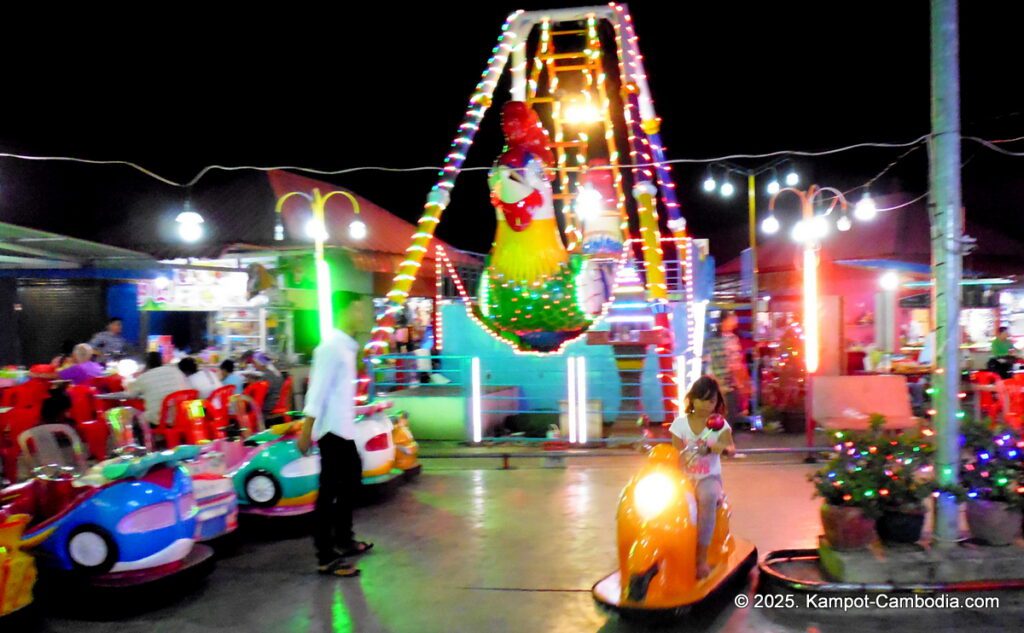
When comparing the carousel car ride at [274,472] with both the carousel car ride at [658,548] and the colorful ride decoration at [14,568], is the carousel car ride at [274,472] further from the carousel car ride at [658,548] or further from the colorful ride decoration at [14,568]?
the carousel car ride at [658,548]

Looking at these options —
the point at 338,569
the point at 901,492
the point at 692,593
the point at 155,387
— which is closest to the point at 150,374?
the point at 155,387

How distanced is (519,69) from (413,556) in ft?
30.5

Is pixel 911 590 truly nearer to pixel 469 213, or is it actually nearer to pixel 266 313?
pixel 266 313

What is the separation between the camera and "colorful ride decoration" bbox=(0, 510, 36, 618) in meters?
4.70

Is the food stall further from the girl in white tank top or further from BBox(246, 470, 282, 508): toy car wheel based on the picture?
the girl in white tank top

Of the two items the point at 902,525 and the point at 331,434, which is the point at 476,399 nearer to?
the point at 331,434

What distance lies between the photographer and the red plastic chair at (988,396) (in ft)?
36.5

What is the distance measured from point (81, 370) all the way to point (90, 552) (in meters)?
7.00

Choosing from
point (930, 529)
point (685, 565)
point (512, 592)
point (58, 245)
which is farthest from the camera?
point (58, 245)

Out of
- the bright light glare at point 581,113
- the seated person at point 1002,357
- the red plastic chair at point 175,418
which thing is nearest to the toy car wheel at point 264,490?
the red plastic chair at point 175,418

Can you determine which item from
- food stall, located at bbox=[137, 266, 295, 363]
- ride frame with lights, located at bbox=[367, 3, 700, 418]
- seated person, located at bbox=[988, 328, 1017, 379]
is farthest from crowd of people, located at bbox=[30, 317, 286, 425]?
seated person, located at bbox=[988, 328, 1017, 379]

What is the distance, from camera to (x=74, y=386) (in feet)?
34.9

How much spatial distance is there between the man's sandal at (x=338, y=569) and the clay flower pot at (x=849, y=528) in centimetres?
335

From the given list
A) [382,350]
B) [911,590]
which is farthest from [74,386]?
[911,590]
